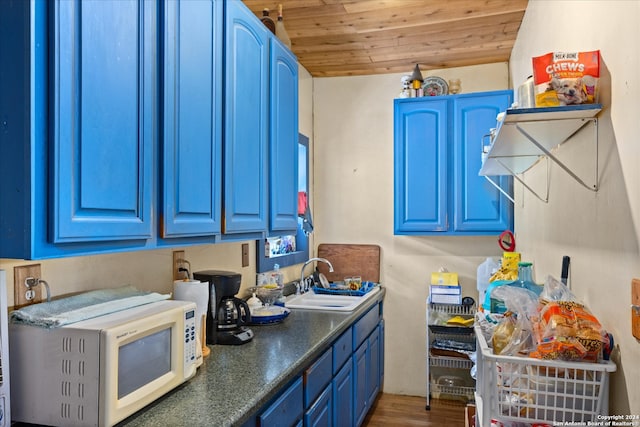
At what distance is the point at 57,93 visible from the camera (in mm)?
1040

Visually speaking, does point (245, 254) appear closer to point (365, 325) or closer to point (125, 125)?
point (365, 325)

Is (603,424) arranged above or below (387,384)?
above

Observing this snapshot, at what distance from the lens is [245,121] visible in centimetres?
197

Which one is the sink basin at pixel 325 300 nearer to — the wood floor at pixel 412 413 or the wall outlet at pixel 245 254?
the wall outlet at pixel 245 254

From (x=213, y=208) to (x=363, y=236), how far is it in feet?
7.18

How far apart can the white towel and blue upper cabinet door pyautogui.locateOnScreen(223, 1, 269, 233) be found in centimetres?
47

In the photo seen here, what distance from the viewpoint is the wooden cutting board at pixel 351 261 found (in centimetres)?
371

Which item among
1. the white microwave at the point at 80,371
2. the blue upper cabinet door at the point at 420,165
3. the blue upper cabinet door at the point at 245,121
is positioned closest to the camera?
the white microwave at the point at 80,371

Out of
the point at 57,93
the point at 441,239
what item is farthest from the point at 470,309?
the point at 57,93

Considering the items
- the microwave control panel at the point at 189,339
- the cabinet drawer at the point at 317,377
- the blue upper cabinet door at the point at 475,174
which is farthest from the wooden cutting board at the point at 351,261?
the microwave control panel at the point at 189,339

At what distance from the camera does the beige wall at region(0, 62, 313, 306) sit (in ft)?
4.63

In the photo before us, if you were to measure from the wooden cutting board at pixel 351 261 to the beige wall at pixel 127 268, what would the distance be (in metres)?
1.16

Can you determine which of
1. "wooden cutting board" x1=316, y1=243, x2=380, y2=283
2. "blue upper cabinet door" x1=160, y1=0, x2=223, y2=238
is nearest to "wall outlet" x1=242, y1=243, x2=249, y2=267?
"blue upper cabinet door" x1=160, y1=0, x2=223, y2=238

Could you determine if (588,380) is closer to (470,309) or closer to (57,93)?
(57,93)
